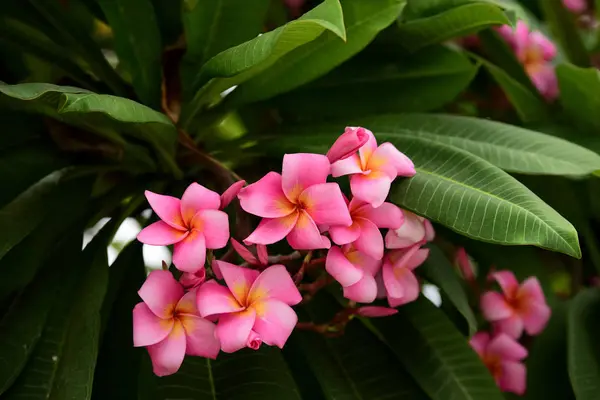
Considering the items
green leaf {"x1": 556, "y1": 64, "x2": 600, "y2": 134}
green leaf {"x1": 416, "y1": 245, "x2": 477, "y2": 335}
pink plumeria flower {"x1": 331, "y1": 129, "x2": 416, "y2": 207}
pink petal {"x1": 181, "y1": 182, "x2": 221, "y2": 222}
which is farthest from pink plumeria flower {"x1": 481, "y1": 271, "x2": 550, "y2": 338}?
pink petal {"x1": 181, "y1": 182, "x2": 221, "y2": 222}

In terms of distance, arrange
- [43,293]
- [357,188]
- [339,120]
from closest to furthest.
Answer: [357,188] < [43,293] < [339,120]

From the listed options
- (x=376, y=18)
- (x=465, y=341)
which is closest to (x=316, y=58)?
(x=376, y=18)

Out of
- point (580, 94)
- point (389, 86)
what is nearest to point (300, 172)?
point (389, 86)

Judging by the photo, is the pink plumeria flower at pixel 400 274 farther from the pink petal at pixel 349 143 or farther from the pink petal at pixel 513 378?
the pink petal at pixel 513 378

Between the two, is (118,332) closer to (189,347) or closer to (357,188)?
(189,347)

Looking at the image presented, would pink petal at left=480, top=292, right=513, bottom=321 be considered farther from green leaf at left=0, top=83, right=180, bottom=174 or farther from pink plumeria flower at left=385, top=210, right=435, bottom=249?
green leaf at left=0, top=83, right=180, bottom=174

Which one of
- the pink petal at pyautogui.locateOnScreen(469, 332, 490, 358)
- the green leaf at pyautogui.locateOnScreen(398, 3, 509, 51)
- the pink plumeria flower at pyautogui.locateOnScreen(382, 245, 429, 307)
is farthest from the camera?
the pink petal at pyautogui.locateOnScreen(469, 332, 490, 358)
